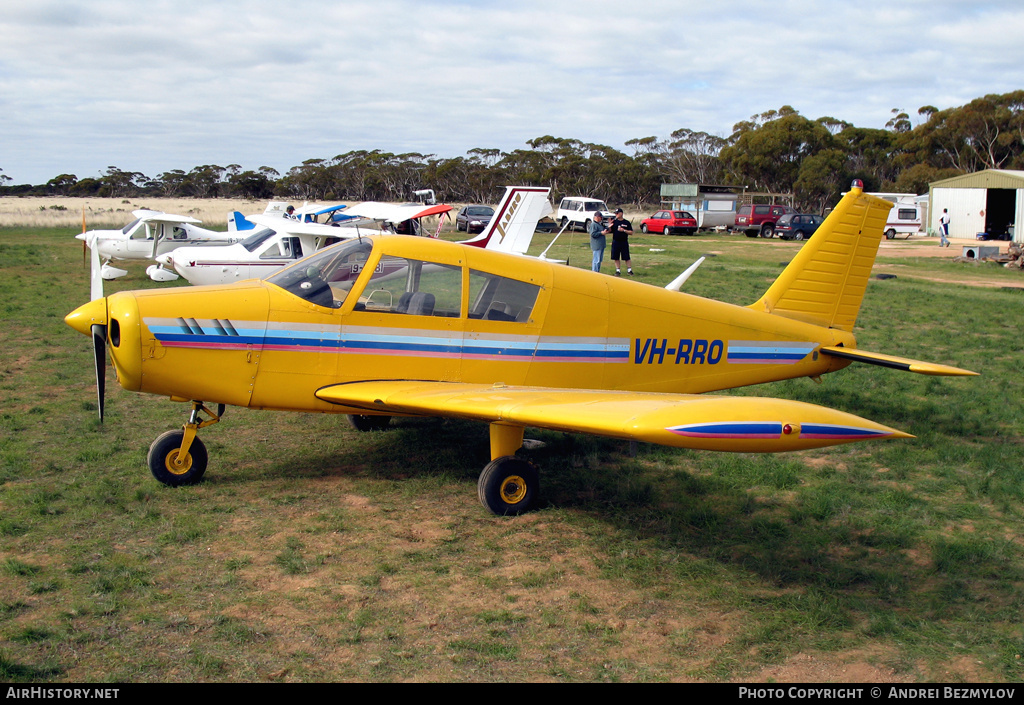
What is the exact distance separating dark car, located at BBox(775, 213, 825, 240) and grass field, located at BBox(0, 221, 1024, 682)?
34.4 meters

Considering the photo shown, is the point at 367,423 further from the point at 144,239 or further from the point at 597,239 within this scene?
the point at 144,239

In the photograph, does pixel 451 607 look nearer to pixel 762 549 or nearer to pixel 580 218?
pixel 762 549

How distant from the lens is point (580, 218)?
39875 mm

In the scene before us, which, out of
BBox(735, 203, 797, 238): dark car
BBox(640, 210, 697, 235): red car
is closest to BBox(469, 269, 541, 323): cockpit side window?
BBox(640, 210, 697, 235): red car

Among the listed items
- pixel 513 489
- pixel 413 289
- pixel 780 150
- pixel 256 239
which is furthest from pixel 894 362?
pixel 780 150

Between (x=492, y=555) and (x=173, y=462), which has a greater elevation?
(x=173, y=462)

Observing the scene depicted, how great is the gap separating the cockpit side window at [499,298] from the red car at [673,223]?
127ft

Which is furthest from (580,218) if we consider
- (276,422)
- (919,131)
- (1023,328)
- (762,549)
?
(919,131)

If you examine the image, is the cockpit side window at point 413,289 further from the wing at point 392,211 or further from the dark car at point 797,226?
the dark car at point 797,226

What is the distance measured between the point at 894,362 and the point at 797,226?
121 ft

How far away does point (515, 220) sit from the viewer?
20953 mm

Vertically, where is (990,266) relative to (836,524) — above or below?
above

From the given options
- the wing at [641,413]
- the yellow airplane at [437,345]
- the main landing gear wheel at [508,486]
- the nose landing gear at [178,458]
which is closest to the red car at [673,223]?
the yellow airplane at [437,345]

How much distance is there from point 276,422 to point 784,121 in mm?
70177
